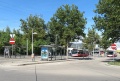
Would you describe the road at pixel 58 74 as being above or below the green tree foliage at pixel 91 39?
below

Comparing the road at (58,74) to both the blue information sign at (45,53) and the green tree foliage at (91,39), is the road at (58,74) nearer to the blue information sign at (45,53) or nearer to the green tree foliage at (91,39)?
the blue information sign at (45,53)

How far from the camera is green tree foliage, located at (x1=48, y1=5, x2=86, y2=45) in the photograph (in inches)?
2190

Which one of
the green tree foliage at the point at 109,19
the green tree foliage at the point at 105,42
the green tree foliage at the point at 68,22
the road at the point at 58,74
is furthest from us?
the green tree foliage at the point at 68,22

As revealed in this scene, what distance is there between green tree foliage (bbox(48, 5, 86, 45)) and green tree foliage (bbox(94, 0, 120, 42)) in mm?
7940

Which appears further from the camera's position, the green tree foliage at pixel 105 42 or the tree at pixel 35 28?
the tree at pixel 35 28

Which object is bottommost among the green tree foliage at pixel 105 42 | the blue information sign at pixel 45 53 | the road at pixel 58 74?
the road at pixel 58 74

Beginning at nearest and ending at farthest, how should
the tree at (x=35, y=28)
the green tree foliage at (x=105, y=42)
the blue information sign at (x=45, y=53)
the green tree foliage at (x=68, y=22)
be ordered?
the blue information sign at (x=45, y=53)
the green tree foliage at (x=105, y=42)
the green tree foliage at (x=68, y=22)
the tree at (x=35, y=28)

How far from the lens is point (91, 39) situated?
330 feet

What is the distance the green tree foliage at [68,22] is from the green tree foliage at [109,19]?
7.94 metres

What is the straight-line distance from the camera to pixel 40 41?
79438mm

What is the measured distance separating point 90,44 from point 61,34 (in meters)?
46.2

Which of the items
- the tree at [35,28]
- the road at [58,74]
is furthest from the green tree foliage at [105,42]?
the road at [58,74]

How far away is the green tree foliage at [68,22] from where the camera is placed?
55625 millimetres

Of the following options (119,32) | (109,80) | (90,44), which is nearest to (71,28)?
(119,32)
